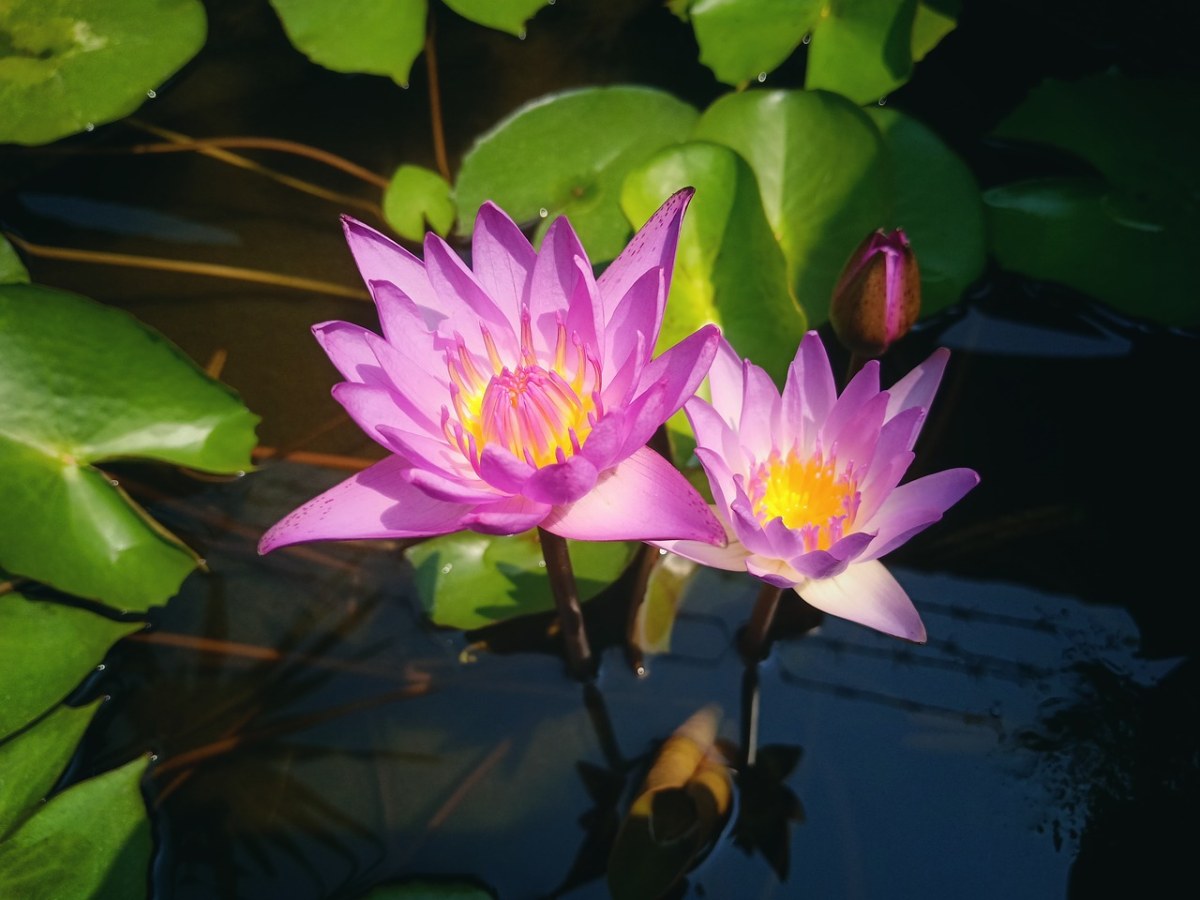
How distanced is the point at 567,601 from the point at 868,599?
0.57m

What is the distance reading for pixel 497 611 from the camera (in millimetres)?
2070

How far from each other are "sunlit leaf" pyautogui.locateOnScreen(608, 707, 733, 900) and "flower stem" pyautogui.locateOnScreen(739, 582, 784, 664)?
23cm

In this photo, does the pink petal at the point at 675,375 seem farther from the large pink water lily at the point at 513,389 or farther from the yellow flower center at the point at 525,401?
the yellow flower center at the point at 525,401

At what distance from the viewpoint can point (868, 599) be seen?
155 centimetres

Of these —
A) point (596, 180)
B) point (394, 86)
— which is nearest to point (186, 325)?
point (394, 86)

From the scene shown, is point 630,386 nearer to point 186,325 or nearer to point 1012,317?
point 1012,317

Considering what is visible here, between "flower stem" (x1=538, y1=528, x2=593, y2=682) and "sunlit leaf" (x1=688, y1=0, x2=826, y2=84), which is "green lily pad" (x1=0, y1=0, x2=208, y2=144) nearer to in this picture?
"sunlit leaf" (x1=688, y1=0, x2=826, y2=84)

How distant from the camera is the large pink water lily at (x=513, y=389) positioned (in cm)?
137

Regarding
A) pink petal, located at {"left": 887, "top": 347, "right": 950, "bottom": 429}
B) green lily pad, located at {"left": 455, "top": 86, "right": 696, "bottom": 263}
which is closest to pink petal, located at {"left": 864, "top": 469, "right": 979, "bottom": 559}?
pink petal, located at {"left": 887, "top": 347, "right": 950, "bottom": 429}

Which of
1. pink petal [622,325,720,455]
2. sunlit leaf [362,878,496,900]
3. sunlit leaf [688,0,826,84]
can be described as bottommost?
sunlit leaf [362,878,496,900]

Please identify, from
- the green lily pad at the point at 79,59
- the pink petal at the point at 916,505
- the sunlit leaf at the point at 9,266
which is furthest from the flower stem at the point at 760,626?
the green lily pad at the point at 79,59

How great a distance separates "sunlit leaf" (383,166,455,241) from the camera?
2660 mm

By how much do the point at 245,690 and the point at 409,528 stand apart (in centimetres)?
104

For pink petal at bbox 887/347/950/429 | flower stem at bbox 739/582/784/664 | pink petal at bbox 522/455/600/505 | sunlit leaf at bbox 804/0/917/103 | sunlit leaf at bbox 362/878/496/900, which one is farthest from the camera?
sunlit leaf at bbox 804/0/917/103
